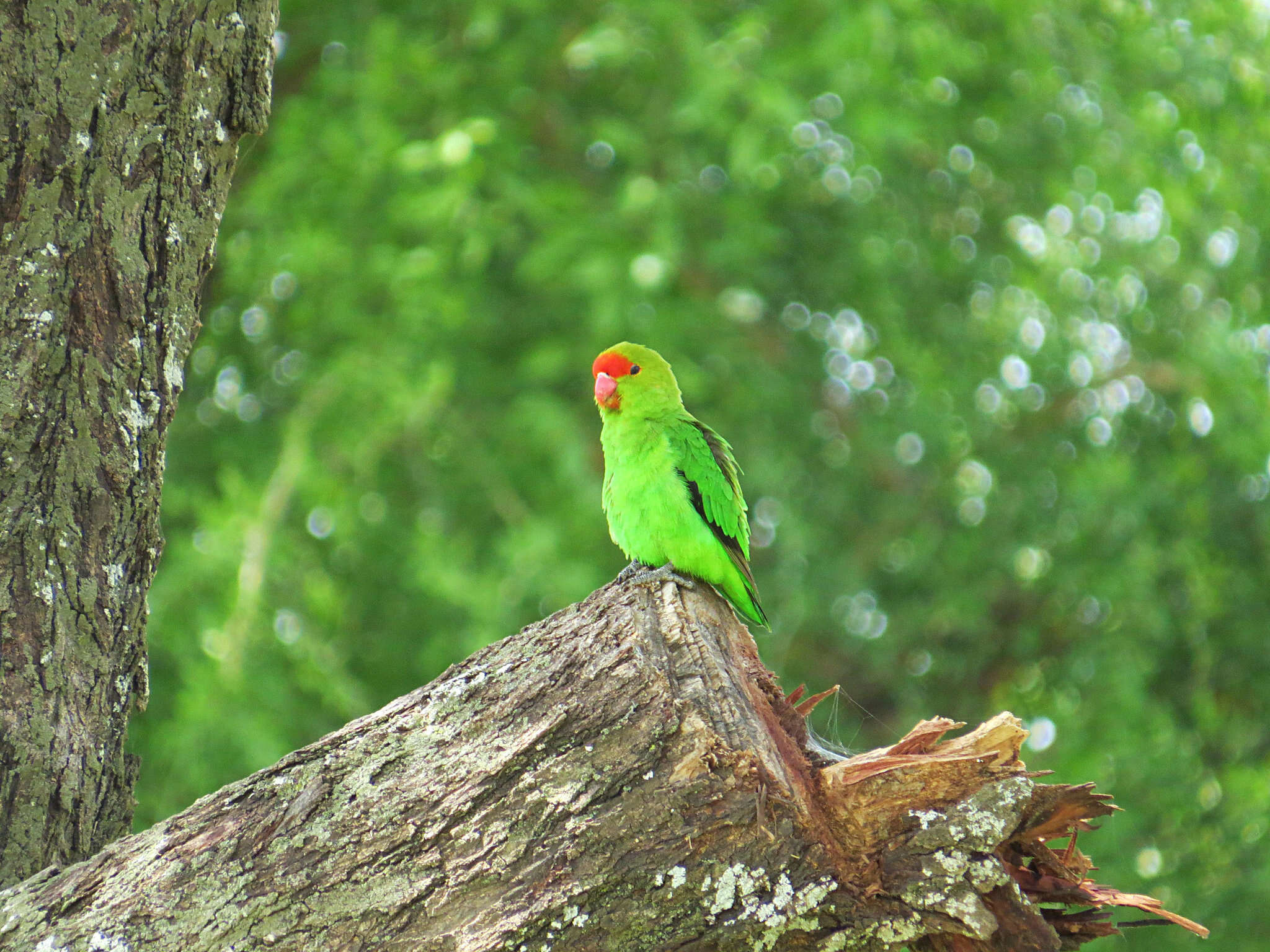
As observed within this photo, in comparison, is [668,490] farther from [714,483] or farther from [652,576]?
[652,576]

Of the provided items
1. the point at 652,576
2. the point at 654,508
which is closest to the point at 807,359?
the point at 654,508

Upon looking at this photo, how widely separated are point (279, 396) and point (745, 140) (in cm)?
330

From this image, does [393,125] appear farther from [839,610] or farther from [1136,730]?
[1136,730]

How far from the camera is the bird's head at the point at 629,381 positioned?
365cm

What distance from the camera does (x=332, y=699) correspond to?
5.56 meters

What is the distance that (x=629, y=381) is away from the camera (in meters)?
3.67

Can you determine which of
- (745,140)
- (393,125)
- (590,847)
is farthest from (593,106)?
(590,847)

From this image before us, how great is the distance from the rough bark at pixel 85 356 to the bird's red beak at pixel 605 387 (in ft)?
4.65

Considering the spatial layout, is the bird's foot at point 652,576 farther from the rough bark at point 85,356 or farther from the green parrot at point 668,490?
the rough bark at point 85,356

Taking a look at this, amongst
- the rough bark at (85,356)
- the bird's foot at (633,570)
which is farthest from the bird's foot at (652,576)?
Result: the rough bark at (85,356)

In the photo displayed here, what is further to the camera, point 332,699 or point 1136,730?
point 1136,730

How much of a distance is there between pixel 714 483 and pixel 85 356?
1691 mm

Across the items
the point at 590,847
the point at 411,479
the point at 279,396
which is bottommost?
the point at 590,847

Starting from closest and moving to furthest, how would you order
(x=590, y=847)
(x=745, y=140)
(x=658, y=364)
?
(x=590, y=847) < (x=658, y=364) < (x=745, y=140)
